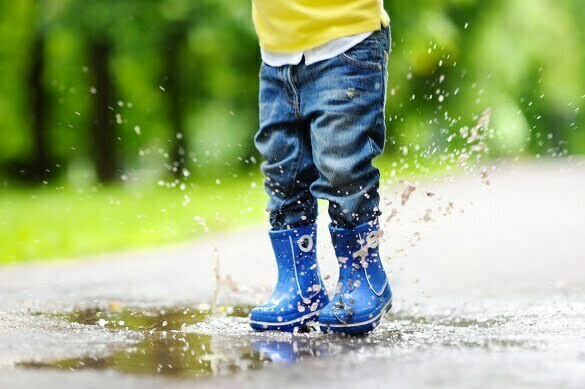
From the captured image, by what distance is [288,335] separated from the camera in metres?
3.18

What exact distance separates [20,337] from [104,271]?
222cm

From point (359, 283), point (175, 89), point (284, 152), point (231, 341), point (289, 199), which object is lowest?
point (231, 341)

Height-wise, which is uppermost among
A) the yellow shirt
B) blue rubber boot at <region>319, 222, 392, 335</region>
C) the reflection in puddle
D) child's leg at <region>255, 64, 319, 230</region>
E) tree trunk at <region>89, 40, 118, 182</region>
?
tree trunk at <region>89, 40, 118, 182</region>

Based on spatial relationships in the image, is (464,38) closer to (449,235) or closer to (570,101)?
(570,101)

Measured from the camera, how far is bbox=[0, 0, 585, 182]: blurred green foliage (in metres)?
13.9

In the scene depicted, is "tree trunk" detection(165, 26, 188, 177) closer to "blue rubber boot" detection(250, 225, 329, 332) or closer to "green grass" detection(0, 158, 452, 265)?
"green grass" detection(0, 158, 452, 265)

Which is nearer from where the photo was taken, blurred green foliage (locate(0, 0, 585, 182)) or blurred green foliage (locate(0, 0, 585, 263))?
blurred green foliage (locate(0, 0, 585, 263))

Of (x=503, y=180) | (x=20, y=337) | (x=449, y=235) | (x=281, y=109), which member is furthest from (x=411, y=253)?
(x=503, y=180)

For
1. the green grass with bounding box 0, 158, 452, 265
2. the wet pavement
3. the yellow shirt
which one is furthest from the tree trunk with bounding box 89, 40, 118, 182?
the yellow shirt

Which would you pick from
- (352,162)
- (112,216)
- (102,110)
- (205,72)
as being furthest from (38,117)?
(352,162)

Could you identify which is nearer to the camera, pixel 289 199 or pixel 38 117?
pixel 289 199

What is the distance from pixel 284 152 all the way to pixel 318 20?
430 millimetres

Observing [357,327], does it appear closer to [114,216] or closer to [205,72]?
[114,216]

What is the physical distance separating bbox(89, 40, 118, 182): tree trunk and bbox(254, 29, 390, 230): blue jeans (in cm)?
1154
